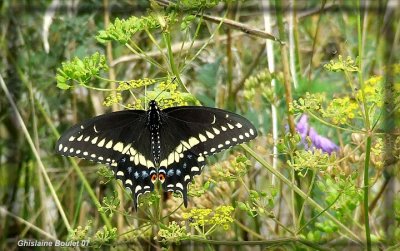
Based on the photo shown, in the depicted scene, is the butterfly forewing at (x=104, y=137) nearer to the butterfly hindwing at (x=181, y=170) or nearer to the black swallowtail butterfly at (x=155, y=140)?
the black swallowtail butterfly at (x=155, y=140)

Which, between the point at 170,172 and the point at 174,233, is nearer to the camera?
the point at 174,233

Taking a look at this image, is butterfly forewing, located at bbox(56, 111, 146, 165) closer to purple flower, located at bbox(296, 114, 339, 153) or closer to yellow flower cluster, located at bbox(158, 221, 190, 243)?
yellow flower cluster, located at bbox(158, 221, 190, 243)

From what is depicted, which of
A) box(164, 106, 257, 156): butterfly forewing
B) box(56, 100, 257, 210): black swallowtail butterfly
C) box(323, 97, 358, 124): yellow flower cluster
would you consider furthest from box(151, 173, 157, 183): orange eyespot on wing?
box(323, 97, 358, 124): yellow flower cluster

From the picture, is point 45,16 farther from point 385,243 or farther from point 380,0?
point 385,243

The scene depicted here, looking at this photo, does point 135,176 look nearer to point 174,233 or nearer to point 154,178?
point 154,178

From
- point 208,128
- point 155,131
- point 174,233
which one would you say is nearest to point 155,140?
point 155,131

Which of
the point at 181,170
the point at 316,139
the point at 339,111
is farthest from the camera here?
the point at 316,139

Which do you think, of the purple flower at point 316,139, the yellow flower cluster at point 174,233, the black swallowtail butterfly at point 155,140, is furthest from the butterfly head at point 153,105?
the purple flower at point 316,139

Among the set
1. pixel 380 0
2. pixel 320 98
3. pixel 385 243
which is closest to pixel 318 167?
pixel 320 98
